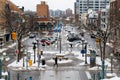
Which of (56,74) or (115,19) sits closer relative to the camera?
(56,74)

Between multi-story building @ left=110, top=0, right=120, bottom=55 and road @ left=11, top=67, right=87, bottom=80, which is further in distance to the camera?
multi-story building @ left=110, top=0, right=120, bottom=55

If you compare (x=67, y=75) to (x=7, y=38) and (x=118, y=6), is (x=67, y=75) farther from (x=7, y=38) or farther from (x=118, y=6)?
(x=7, y=38)

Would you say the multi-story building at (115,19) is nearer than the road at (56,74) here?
No

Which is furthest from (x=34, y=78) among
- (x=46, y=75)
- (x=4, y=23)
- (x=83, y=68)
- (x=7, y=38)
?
(x=7, y=38)

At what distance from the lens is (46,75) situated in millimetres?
34938

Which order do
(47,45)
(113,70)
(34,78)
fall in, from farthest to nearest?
(47,45)
(113,70)
(34,78)

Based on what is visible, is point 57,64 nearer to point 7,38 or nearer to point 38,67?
point 38,67

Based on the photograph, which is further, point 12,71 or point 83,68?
point 83,68

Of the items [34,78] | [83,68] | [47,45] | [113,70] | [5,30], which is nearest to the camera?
[34,78]

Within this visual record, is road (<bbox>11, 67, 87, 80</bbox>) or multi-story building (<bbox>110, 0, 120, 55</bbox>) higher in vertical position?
multi-story building (<bbox>110, 0, 120, 55</bbox>)

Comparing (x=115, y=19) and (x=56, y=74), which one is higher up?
(x=115, y=19)

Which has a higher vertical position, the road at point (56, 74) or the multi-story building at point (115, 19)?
the multi-story building at point (115, 19)

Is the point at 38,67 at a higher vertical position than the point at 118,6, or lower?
lower

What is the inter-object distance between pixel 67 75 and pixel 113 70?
5.07 m
